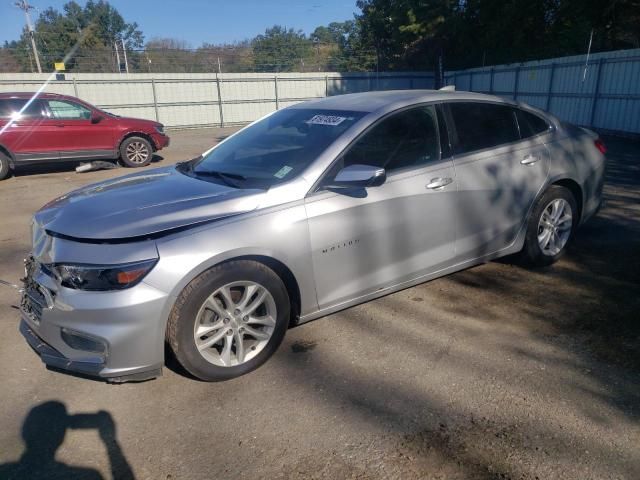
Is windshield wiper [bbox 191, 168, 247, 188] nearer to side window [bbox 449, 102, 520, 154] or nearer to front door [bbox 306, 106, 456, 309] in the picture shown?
front door [bbox 306, 106, 456, 309]

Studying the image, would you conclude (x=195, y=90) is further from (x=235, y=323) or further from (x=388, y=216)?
(x=235, y=323)

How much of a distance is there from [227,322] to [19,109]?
10.1 meters

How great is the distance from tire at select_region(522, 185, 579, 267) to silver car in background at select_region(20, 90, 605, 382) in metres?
0.01

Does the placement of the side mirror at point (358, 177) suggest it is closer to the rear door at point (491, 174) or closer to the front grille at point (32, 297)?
the rear door at point (491, 174)

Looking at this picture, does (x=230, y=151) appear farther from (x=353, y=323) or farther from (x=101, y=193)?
(x=353, y=323)

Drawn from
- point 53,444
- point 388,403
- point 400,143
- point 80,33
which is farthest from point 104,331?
point 80,33

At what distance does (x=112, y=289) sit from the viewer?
2.60 meters

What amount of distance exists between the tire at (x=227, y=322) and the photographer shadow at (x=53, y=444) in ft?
1.77

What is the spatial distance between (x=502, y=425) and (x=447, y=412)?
281mm

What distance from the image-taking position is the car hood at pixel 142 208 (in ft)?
9.13

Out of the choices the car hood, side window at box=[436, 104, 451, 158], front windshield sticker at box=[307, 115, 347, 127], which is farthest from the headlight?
side window at box=[436, 104, 451, 158]

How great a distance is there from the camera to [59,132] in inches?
425

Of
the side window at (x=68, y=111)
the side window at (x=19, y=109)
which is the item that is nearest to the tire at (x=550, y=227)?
the side window at (x=68, y=111)

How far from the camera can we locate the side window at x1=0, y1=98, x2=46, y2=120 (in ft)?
34.0
